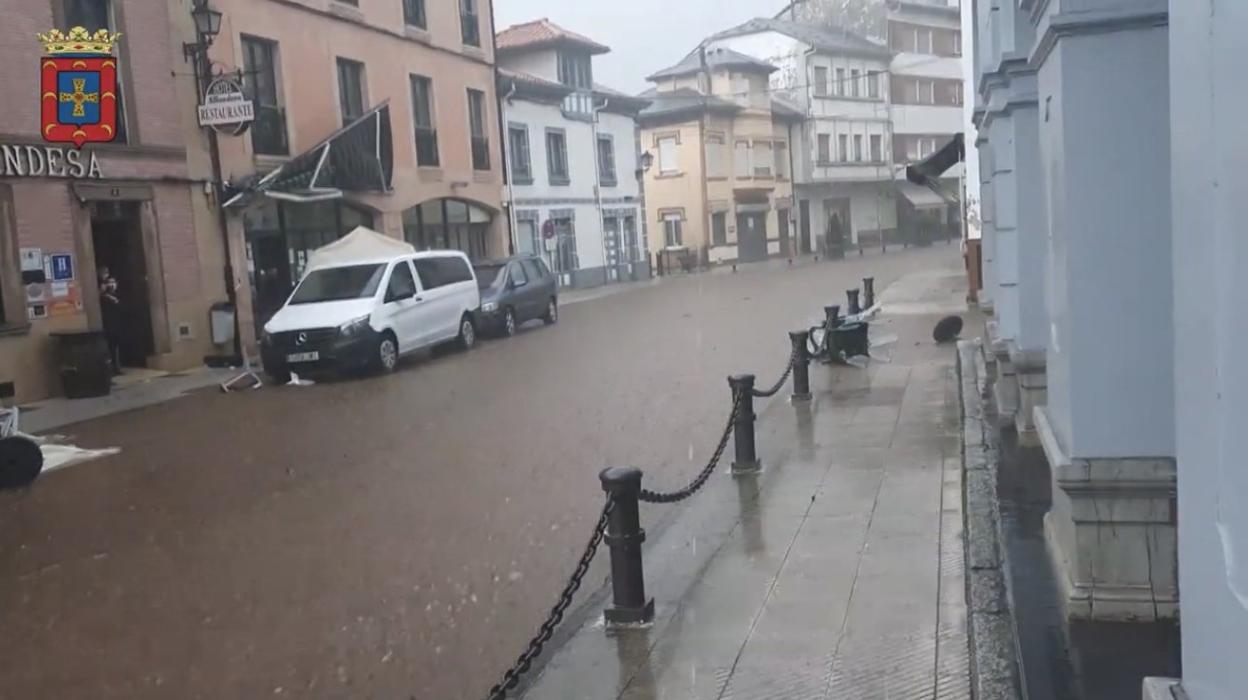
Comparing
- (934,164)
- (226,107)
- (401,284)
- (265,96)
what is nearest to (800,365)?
(401,284)

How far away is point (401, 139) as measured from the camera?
2570cm

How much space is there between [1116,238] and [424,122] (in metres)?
24.1

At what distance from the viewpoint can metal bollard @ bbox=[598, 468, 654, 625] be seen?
17.2 feet

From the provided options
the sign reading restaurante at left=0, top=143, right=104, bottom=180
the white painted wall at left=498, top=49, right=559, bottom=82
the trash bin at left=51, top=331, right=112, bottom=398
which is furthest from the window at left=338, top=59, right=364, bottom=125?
the white painted wall at left=498, top=49, right=559, bottom=82

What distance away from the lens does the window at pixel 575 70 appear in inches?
1464

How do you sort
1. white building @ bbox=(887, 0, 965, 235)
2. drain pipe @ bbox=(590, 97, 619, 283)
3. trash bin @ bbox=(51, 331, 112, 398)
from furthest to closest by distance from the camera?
white building @ bbox=(887, 0, 965, 235) < drain pipe @ bbox=(590, 97, 619, 283) < trash bin @ bbox=(51, 331, 112, 398)

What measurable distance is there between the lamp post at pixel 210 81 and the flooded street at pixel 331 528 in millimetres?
3920

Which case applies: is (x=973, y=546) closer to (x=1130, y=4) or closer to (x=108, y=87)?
(x=1130, y=4)

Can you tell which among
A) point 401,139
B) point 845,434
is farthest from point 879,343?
point 401,139

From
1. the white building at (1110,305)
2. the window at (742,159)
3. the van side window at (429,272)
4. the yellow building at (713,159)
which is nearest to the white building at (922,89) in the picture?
the yellow building at (713,159)

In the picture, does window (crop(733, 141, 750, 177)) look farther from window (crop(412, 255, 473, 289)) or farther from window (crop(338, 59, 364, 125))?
window (crop(412, 255, 473, 289))

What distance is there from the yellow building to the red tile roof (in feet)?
38.1

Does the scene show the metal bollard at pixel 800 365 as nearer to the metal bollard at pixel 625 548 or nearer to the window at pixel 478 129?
the metal bollard at pixel 625 548

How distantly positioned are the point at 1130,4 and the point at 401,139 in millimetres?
22816
